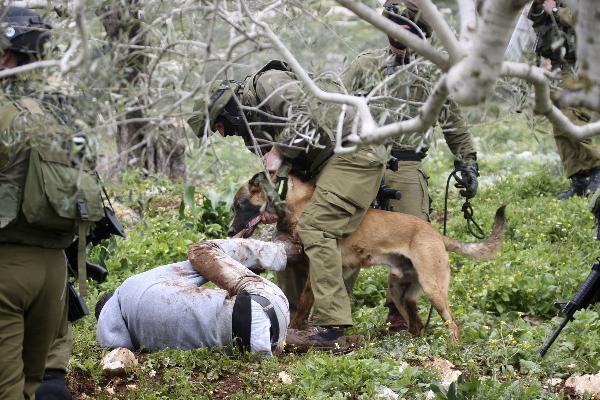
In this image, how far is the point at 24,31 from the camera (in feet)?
15.3

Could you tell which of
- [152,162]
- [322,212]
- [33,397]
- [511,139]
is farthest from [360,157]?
[511,139]

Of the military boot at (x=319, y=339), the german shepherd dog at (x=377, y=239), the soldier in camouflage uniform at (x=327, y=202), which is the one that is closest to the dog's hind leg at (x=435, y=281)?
the german shepherd dog at (x=377, y=239)

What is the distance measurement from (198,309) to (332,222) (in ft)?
4.47

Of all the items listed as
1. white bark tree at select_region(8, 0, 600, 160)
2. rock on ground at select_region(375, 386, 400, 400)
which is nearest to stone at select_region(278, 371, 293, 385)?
rock on ground at select_region(375, 386, 400, 400)

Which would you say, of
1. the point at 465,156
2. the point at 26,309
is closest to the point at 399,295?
the point at 465,156

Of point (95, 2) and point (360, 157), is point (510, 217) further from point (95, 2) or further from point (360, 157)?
point (95, 2)

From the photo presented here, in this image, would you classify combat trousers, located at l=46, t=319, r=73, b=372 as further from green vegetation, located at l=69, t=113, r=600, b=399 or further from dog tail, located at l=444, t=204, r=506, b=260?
dog tail, located at l=444, t=204, r=506, b=260

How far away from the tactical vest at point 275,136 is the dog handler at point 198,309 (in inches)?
37.1

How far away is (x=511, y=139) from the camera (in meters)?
18.5

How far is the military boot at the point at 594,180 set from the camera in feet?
37.4

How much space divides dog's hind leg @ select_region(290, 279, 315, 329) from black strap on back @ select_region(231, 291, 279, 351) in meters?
1.08

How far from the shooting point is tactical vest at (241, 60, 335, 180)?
7.00 m

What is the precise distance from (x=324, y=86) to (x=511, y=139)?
531 inches

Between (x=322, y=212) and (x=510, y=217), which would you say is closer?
(x=322, y=212)
